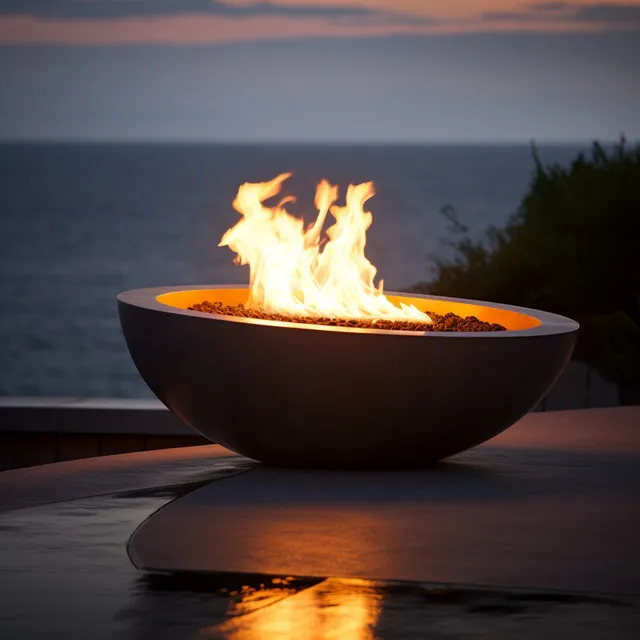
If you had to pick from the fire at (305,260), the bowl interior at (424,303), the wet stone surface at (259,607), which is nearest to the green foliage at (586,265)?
the bowl interior at (424,303)

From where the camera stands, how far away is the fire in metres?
4.89

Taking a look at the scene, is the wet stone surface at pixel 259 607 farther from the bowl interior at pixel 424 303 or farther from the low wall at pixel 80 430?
the low wall at pixel 80 430

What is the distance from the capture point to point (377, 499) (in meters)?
4.25

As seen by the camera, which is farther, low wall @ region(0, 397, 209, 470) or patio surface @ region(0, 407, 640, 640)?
low wall @ region(0, 397, 209, 470)

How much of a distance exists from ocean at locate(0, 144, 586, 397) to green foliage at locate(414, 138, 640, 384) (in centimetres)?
246

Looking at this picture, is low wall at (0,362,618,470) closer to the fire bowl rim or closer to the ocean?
the fire bowl rim

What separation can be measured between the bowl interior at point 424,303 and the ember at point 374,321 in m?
0.14

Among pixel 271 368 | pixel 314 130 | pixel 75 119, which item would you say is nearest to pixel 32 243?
pixel 75 119

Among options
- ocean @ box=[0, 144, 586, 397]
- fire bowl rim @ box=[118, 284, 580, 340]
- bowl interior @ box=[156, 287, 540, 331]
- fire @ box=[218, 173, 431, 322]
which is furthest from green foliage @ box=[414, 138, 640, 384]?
fire @ box=[218, 173, 431, 322]

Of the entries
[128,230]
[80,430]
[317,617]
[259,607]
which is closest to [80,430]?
[80,430]

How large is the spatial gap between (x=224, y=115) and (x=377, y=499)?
213 ft

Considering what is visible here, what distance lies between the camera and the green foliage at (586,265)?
8492 mm

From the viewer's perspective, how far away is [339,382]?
4.34 m

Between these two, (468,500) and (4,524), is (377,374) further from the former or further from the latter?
(4,524)
